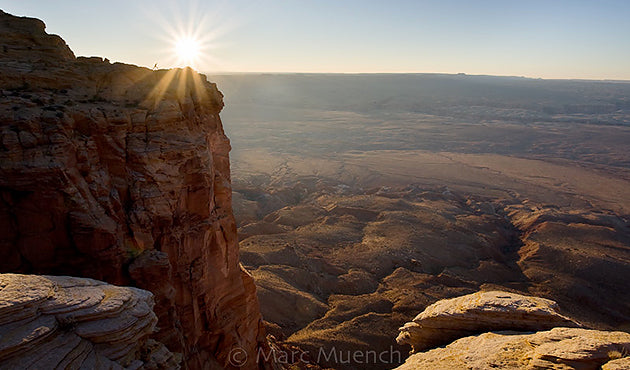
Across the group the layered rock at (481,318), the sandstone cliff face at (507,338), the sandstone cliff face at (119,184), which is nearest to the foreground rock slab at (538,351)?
the sandstone cliff face at (507,338)

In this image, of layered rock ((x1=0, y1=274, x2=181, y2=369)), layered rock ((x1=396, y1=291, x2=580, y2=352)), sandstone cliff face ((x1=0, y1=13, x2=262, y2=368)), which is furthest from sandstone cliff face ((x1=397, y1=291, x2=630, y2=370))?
layered rock ((x1=0, y1=274, x2=181, y2=369))

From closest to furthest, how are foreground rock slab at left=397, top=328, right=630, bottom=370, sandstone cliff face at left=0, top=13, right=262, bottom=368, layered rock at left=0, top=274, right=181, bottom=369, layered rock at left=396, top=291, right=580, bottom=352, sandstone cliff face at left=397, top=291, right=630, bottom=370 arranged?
layered rock at left=0, top=274, right=181, bottom=369
foreground rock slab at left=397, top=328, right=630, bottom=370
sandstone cliff face at left=397, top=291, right=630, bottom=370
sandstone cliff face at left=0, top=13, right=262, bottom=368
layered rock at left=396, top=291, right=580, bottom=352

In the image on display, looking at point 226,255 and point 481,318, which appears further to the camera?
point 226,255

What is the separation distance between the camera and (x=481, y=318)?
1154 centimetres

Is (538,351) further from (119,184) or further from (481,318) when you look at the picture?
(119,184)

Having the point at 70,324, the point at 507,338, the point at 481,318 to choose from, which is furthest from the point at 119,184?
the point at 507,338

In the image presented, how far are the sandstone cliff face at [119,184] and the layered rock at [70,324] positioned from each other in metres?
2.23

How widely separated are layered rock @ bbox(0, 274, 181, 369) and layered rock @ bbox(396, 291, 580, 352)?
8563 mm

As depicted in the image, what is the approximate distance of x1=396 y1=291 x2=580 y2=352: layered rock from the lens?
35.7 feet

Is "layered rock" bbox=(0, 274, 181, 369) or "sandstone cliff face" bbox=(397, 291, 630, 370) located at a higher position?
"layered rock" bbox=(0, 274, 181, 369)

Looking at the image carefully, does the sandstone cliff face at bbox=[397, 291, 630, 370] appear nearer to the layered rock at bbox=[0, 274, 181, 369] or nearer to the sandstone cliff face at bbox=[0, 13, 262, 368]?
the sandstone cliff face at bbox=[0, 13, 262, 368]

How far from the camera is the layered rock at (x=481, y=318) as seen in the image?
429 inches

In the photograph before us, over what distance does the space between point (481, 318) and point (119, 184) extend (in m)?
11.2

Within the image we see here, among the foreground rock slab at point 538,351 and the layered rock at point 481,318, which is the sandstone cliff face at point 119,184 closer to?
the layered rock at point 481,318
